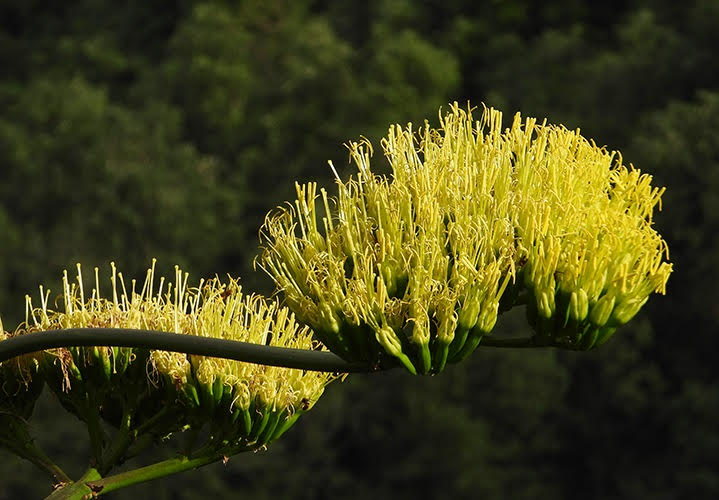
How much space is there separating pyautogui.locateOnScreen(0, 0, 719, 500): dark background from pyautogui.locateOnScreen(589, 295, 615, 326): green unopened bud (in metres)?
31.0

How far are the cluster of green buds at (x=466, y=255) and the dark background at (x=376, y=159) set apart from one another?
30849 millimetres

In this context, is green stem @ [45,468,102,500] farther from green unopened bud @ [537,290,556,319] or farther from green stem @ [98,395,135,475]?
green unopened bud @ [537,290,556,319]

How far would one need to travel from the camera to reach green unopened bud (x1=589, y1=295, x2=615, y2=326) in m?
4.83

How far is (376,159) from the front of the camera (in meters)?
36.8

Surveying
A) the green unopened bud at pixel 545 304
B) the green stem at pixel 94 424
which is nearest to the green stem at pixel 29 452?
the green stem at pixel 94 424

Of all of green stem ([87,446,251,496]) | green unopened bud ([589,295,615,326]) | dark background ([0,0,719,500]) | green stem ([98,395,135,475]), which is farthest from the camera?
dark background ([0,0,719,500])

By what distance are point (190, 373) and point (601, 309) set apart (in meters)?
2.10

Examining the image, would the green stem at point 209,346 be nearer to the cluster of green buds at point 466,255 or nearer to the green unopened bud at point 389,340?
the green unopened bud at point 389,340

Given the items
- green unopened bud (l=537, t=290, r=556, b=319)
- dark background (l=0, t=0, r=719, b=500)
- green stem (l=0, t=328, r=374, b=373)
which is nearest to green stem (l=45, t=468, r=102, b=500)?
green stem (l=0, t=328, r=374, b=373)

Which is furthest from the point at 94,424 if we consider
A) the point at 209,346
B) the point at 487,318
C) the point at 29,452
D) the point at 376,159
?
the point at 376,159

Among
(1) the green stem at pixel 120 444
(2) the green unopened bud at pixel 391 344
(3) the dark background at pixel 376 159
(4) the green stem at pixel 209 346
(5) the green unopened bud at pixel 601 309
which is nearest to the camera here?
(4) the green stem at pixel 209 346

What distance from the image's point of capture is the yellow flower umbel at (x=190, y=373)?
20.8ft

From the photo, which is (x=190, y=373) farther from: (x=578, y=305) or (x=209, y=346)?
(x=578, y=305)

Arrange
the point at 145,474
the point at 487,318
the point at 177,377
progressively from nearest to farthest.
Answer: the point at 487,318, the point at 145,474, the point at 177,377
